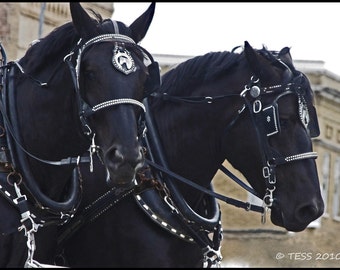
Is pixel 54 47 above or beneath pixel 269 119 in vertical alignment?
above

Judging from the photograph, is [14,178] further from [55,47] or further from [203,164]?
[203,164]

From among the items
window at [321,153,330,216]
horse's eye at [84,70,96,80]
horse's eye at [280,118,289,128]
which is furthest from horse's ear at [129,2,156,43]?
window at [321,153,330,216]

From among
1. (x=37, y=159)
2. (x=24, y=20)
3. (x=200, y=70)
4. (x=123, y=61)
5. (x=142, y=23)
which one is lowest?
(x=24, y=20)

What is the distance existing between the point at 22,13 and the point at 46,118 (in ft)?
46.3

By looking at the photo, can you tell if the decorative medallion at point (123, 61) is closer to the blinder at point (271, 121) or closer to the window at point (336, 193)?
the blinder at point (271, 121)

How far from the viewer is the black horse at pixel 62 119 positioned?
19.1 ft

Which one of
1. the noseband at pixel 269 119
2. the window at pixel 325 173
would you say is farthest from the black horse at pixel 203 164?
the window at pixel 325 173

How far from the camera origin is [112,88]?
19.1 ft

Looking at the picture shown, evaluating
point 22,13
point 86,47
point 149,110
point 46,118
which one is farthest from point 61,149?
point 22,13

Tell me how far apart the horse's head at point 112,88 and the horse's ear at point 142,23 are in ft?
0.22

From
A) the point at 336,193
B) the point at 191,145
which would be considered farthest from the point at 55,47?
the point at 336,193

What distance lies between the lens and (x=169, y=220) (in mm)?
6824

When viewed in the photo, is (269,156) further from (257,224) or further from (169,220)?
(257,224)

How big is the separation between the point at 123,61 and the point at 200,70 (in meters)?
1.39
